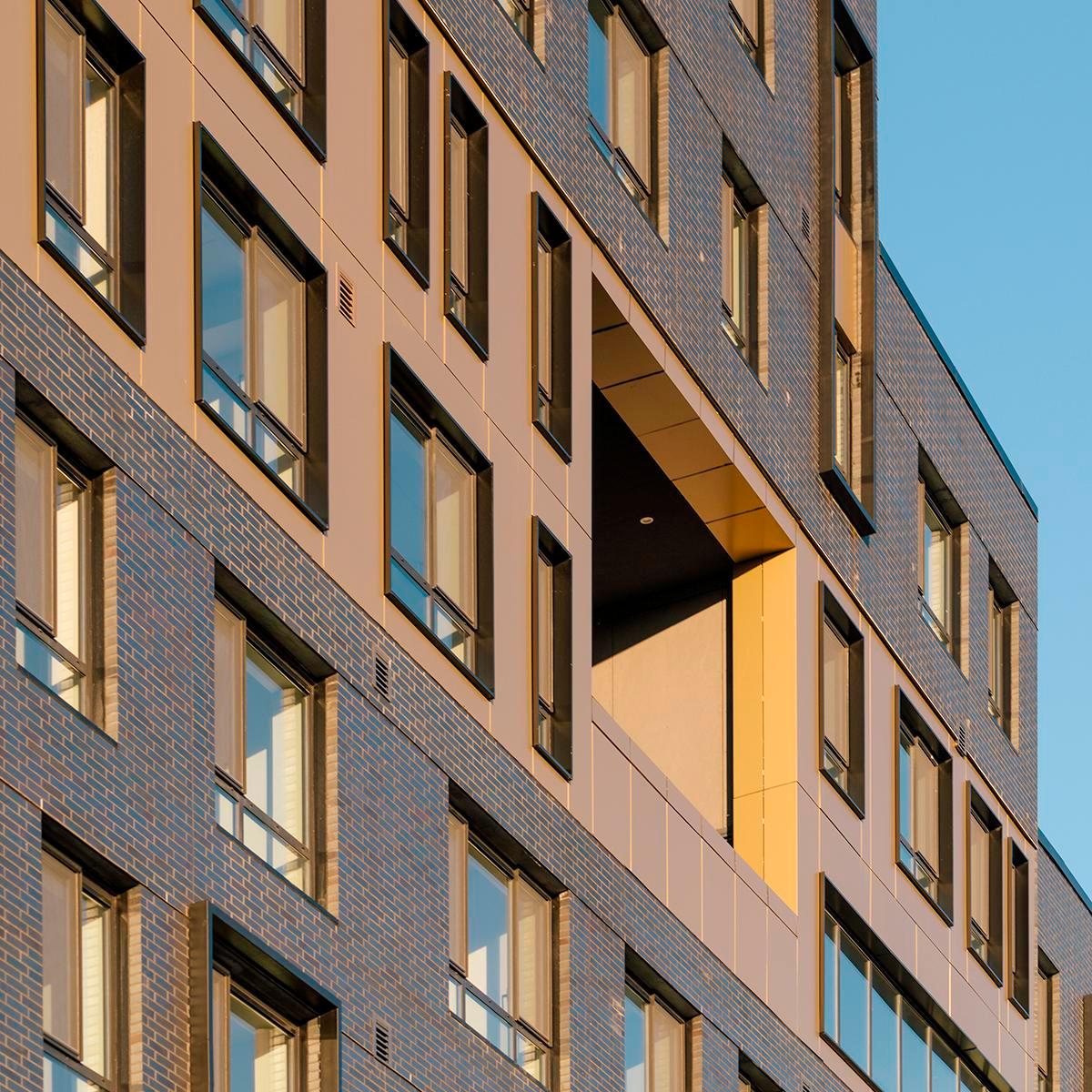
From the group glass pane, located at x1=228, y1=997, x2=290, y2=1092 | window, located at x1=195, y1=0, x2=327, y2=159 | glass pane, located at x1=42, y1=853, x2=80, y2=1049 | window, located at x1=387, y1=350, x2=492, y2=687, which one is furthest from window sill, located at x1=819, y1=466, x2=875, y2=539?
glass pane, located at x1=42, y1=853, x2=80, y2=1049

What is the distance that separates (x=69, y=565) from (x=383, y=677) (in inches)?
200

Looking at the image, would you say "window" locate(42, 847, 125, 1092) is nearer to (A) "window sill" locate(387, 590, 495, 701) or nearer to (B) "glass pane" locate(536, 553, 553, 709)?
(A) "window sill" locate(387, 590, 495, 701)

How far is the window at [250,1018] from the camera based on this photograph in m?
21.5

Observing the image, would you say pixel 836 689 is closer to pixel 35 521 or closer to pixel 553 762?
pixel 553 762

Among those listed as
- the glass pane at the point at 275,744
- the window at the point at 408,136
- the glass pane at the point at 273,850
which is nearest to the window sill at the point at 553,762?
the glass pane at the point at 275,744

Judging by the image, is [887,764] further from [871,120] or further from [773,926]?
[871,120]

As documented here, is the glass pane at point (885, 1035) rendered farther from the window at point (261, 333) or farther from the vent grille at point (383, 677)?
the window at point (261, 333)

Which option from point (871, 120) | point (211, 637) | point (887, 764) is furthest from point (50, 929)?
point (871, 120)

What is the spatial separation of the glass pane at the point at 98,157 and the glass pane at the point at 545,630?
26.9ft

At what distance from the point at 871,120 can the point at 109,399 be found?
72.0 feet

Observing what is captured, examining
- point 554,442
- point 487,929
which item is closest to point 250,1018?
point 487,929

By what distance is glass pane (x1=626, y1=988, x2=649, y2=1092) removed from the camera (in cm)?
3069

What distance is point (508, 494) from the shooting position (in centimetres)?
2925

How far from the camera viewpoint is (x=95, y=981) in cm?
2070
